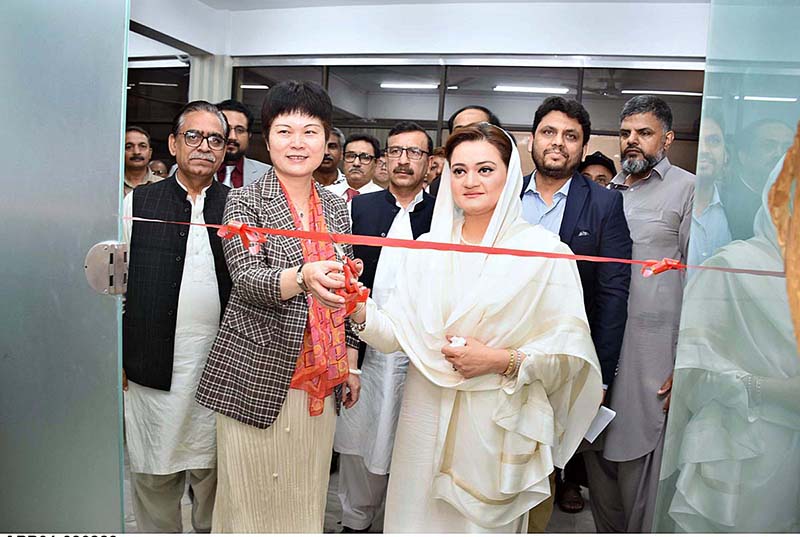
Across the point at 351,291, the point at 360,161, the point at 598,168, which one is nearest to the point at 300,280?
the point at 351,291

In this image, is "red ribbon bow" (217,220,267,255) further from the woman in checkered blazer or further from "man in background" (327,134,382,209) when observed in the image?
"man in background" (327,134,382,209)

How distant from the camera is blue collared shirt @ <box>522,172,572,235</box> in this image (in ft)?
6.05

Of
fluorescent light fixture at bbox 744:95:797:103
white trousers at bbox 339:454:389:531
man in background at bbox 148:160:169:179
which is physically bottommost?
white trousers at bbox 339:454:389:531

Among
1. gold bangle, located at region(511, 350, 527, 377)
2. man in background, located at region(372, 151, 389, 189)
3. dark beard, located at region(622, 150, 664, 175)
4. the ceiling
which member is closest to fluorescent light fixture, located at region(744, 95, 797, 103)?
dark beard, located at region(622, 150, 664, 175)

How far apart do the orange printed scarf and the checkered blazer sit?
0.02 meters

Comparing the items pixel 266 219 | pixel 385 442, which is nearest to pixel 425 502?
pixel 385 442

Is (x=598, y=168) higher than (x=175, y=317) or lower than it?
higher

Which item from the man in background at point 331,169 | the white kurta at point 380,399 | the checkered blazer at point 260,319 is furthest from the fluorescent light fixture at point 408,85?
the checkered blazer at point 260,319

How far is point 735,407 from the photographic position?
1.55 m

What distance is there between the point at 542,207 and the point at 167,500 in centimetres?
124

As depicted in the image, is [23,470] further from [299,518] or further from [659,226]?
[659,226]

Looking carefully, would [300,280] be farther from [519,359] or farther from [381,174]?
[381,174]

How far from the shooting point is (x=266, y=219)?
1.67 metres

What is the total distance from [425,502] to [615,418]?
Result: 549 mm
